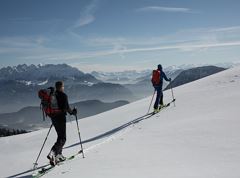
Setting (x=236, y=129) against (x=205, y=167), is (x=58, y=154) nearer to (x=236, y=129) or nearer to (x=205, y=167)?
(x=205, y=167)

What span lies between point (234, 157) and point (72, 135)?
1577 cm

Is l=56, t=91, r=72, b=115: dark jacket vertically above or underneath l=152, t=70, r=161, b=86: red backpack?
underneath

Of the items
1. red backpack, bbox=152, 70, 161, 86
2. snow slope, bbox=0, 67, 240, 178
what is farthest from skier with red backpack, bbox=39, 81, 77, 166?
red backpack, bbox=152, 70, 161, 86

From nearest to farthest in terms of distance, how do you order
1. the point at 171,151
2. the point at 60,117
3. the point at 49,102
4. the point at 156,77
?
the point at 171,151, the point at 49,102, the point at 60,117, the point at 156,77

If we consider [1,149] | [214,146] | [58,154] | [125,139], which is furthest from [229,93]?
[1,149]

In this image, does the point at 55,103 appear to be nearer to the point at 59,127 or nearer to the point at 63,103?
the point at 63,103

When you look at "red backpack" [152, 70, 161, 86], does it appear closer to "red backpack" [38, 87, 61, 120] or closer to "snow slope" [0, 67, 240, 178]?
"snow slope" [0, 67, 240, 178]

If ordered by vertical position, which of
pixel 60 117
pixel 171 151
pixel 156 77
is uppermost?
pixel 156 77

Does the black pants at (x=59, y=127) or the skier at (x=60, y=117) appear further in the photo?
the black pants at (x=59, y=127)

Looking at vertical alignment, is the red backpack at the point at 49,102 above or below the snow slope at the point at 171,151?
above

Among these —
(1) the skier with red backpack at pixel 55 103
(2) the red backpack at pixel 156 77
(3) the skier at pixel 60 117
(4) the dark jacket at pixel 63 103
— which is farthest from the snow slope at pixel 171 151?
(2) the red backpack at pixel 156 77

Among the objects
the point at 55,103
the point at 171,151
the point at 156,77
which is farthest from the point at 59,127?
the point at 156,77

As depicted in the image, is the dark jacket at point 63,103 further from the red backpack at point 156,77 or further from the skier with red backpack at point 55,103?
the red backpack at point 156,77

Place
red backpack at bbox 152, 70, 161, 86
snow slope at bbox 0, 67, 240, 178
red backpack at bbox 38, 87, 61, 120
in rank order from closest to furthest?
snow slope at bbox 0, 67, 240, 178
red backpack at bbox 38, 87, 61, 120
red backpack at bbox 152, 70, 161, 86
